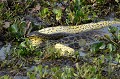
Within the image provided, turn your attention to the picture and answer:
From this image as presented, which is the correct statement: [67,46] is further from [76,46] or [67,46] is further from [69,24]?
[69,24]

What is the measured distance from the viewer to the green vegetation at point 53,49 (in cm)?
603

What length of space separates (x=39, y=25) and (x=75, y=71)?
215 centimetres

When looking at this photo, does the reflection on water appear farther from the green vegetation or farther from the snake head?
the snake head

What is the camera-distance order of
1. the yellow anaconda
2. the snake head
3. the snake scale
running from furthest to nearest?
the yellow anaconda < the snake head < the snake scale

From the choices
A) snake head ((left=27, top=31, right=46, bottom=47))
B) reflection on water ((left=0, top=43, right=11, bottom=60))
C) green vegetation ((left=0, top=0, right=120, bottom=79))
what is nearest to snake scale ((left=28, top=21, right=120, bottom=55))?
snake head ((left=27, top=31, right=46, bottom=47))

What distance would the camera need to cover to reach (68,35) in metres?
7.68

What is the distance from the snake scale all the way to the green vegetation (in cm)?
20

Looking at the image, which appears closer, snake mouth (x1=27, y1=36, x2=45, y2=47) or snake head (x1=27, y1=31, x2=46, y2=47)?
snake mouth (x1=27, y1=36, x2=45, y2=47)

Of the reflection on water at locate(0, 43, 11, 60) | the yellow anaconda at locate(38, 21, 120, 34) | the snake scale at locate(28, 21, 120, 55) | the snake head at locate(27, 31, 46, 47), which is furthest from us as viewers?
the yellow anaconda at locate(38, 21, 120, 34)

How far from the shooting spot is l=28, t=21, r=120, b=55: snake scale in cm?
719

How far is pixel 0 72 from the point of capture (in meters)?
6.33

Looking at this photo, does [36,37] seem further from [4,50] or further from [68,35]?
[4,50]

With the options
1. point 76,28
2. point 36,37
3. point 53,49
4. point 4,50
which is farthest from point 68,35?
point 4,50

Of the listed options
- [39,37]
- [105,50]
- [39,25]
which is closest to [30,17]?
[39,25]
